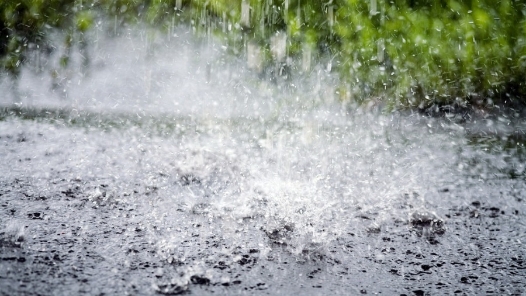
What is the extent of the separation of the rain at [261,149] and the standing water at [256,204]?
0.01 meters

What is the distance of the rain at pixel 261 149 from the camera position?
5.61 feet

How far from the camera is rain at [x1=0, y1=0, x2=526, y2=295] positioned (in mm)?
1709

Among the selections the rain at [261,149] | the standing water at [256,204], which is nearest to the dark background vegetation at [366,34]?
the rain at [261,149]

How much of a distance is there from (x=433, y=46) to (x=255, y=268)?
4.63 meters

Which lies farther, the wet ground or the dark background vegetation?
the dark background vegetation

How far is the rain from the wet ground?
0.01 metres

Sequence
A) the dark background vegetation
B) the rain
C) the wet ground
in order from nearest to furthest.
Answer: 1. the wet ground
2. the rain
3. the dark background vegetation

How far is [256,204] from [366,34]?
12.5ft

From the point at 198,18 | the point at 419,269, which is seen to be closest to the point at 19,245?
the point at 419,269

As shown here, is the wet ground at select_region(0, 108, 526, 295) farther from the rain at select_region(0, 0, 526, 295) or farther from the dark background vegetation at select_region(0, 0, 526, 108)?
the dark background vegetation at select_region(0, 0, 526, 108)

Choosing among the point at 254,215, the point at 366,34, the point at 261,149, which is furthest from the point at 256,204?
the point at 366,34

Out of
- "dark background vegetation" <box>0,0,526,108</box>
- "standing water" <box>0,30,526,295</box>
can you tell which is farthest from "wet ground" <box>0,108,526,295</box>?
"dark background vegetation" <box>0,0,526,108</box>

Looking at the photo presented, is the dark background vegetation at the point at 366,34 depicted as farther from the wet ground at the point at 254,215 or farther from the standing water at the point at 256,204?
the wet ground at the point at 254,215

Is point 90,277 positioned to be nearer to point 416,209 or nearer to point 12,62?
point 416,209
